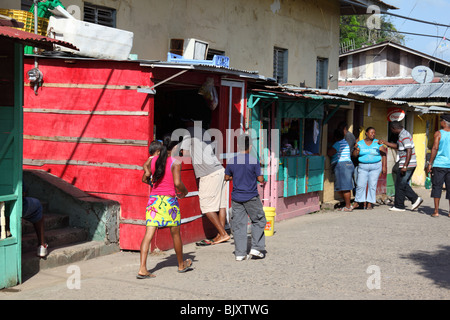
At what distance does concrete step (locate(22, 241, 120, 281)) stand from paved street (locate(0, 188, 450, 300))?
0.32 ft

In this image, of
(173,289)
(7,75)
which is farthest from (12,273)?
(7,75)

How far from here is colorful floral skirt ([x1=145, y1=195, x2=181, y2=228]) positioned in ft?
21.8

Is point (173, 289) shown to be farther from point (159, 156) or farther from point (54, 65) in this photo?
point (54, 65)

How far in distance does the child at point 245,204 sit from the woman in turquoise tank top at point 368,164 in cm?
595

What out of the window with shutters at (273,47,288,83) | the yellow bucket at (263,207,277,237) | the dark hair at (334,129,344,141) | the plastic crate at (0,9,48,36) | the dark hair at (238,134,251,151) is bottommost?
the yellow bucket at (263,207,277,237)

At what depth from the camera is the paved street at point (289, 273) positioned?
6109mm

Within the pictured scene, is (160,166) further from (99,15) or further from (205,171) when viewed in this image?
(99,15)

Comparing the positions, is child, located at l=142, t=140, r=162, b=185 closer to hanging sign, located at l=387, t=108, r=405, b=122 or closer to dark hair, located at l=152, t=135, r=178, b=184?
dark hair, located at l=152, t=135, r=178, b=184

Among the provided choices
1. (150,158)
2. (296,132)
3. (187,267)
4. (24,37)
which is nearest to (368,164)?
(296,132)

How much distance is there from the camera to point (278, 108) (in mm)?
11625

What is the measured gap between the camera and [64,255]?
732 cm

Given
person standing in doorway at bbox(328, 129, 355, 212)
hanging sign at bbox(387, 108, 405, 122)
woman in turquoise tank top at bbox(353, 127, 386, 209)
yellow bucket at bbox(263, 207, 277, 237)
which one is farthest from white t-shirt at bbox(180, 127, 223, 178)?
hanging sign at bbox(387, 108, 405, 122)

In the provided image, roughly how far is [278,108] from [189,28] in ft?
8.17

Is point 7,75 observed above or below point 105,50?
below
